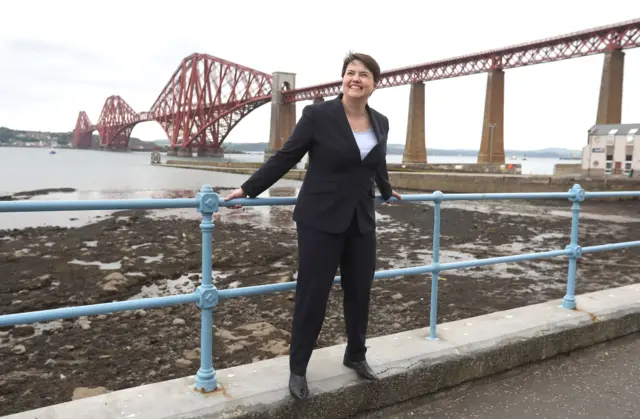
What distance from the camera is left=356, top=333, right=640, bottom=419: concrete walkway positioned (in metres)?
2.48

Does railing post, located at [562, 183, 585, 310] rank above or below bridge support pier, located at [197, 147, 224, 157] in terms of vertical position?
below

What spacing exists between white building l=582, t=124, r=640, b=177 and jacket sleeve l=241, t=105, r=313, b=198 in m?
31.8

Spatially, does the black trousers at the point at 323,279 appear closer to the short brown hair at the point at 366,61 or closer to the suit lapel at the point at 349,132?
the suit lapel at the point at 349,132

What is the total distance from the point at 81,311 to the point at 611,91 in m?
37.1

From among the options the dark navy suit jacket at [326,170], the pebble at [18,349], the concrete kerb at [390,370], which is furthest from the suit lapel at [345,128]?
the pebble at [18,349]

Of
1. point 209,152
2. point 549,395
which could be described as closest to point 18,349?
point 549,395

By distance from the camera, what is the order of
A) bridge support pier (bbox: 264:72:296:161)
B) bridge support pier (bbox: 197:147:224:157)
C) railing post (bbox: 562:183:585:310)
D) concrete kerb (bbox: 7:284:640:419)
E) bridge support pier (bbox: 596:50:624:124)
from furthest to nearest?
bridge support pier (bbox: 197:147:224:157) < bridge support pier (bbox: 264:72:296:161) < bridge support pier (bbox: 596:50:624:124) < railing post (bbox: 562:183:585:310) < concrete kerb (bbox: 7:284:640:419)

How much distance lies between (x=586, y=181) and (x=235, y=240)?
19.9m

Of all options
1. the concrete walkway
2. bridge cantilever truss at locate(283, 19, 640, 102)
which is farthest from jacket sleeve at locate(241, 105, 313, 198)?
bridge cantilever truss at locate(283, 19, 640, 102)

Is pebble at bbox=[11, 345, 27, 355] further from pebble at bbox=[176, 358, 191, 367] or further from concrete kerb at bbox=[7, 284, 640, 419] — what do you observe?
concrete kerb at bbox=[7, 284, 640, 419]

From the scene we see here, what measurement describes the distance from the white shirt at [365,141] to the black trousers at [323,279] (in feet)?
1.01

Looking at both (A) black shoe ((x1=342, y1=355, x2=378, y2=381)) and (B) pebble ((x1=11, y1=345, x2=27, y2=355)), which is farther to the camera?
(B) pebble ((x1=11, y1=345, x2=27, y2=355))

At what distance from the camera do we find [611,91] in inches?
1283

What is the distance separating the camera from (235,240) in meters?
11.4
